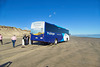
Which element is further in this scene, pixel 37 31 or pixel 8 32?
pixel 8 32

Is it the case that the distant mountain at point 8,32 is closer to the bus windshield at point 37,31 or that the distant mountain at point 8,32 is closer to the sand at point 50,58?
the bus windshield at point 37,31

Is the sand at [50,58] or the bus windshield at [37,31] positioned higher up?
the bus windshield at [37,31]

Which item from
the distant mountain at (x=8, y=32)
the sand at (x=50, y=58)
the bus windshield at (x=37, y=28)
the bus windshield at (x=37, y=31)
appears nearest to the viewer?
the sand at (x=50, y=58)

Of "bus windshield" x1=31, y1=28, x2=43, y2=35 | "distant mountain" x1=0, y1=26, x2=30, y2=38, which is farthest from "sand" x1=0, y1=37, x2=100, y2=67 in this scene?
"distant mountain" x1=0, y1=26, x2=30, y2=38

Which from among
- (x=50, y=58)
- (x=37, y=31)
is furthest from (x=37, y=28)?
(x=50, y=58)

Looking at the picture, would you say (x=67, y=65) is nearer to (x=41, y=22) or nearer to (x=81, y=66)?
(x=81, y=66)

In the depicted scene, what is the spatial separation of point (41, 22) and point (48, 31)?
162 centimetres

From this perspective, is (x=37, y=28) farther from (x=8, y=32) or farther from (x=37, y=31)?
(x=8, y=32)

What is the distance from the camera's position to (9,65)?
3.80m

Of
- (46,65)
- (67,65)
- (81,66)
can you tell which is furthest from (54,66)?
(81,66)

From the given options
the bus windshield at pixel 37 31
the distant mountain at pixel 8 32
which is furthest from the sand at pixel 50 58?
the distant mountain at pixel 8 32

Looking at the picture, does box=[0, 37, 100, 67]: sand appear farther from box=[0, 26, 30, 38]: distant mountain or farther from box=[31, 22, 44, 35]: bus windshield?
box=[0, 26, 30, 38]: distant mountain

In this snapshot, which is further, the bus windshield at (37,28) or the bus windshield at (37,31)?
the bus windshield at (37,31)

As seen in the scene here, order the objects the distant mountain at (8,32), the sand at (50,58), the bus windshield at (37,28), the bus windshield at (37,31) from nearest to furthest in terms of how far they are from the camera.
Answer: the sand at (50,58), the bus windshield at (37,28), the bus windshield at (37,31), the distant mountain at (8,32)
